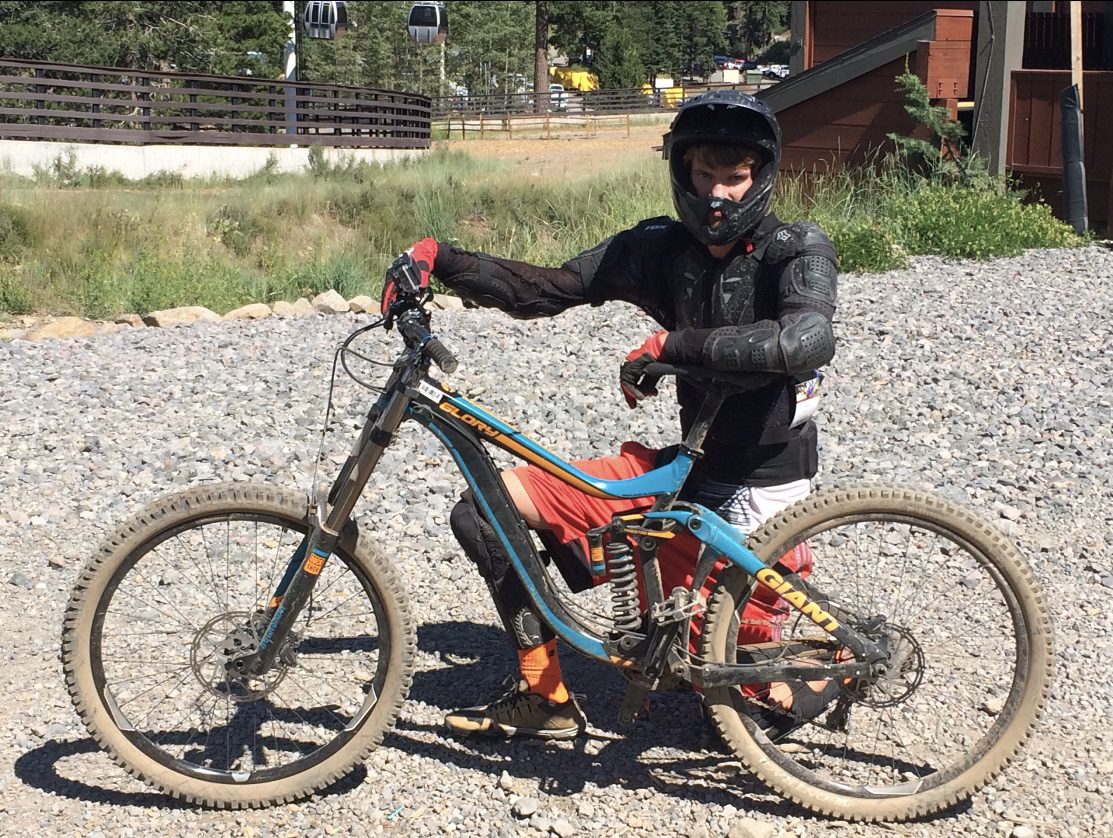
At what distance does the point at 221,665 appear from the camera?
366cm

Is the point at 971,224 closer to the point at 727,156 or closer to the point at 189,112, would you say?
the point at 727,156

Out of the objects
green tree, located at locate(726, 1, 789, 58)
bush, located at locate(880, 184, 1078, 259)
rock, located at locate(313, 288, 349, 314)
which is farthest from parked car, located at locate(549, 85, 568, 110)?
green tree, located at locate(726, 1, 789, 58)

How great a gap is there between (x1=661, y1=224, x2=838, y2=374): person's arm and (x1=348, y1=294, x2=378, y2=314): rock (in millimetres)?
8147

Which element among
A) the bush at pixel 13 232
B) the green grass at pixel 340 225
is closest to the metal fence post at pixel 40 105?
the green grass at pixel 340 225

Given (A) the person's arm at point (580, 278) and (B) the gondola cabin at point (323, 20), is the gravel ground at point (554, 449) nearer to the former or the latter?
(A) the person's arm at point (580, 278)

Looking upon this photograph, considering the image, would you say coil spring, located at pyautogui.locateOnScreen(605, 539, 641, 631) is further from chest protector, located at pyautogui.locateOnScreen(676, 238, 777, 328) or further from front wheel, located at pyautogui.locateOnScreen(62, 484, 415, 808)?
chest protector, located at pyautogui.locateOnScreen(676, 238, 777, 328)

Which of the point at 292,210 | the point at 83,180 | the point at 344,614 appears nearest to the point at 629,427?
the point at 344,614

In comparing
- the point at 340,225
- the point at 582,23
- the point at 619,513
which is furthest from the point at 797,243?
the point at 582,23

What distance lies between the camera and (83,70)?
83.7 ft

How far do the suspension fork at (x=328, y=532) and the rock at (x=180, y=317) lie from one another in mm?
7625

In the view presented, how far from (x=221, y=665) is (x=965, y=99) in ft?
44.8

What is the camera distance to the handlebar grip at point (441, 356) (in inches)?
132

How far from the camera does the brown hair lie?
3.64 meters

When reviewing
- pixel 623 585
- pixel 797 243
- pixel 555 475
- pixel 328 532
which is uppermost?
pixel 797 243
